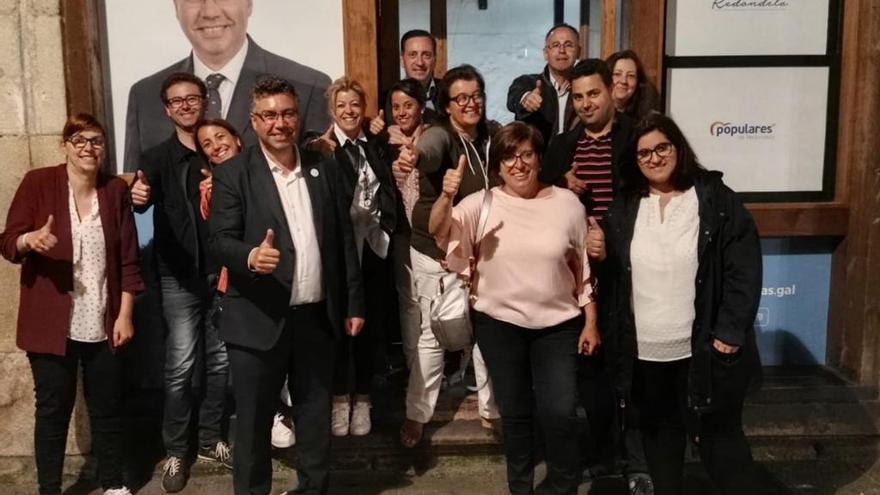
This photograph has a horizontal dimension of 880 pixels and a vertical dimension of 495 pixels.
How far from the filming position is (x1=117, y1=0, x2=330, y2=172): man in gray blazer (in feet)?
15.8

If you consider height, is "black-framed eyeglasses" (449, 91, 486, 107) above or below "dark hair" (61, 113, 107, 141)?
above

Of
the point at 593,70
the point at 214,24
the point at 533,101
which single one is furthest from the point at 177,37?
the point at 593,70

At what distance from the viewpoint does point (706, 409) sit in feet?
11.5

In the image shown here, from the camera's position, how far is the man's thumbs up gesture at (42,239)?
12.1 ft

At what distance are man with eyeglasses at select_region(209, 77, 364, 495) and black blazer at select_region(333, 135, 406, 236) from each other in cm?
22

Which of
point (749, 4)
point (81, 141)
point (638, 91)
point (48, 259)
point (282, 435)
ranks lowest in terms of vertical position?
point (282, 435)

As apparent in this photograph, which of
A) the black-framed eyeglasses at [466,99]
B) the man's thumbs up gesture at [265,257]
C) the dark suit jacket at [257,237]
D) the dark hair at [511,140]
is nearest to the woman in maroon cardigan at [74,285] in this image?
the dark suit jacket at [257,237]

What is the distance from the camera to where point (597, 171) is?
156 inches

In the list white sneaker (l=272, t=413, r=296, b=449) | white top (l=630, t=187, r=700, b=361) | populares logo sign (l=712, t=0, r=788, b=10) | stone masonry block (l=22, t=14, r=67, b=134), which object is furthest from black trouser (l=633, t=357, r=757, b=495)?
stone masonry block (l=22, t=14, r=67, b=134)

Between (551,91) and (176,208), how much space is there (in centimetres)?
215

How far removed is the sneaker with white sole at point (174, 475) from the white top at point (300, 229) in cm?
139

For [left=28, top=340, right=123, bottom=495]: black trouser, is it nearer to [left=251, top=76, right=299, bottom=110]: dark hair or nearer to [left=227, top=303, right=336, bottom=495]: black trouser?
[left=227, top=303, right=336, bottom=495]: black trouser

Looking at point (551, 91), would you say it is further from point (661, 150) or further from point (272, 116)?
point (272, 116)

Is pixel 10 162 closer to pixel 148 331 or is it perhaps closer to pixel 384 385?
pixel 148 331
